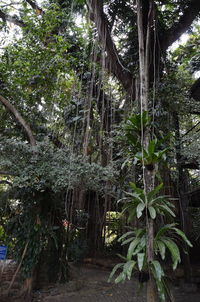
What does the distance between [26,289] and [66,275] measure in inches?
24.9

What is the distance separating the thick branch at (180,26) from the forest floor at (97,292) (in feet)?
13.9

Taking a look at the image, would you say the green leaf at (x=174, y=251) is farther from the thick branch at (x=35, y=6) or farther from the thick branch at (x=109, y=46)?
the thick branch at (x=35, y=6)

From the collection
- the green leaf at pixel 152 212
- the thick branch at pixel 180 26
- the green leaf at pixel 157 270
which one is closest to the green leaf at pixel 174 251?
the green leaf at pixel 157 270

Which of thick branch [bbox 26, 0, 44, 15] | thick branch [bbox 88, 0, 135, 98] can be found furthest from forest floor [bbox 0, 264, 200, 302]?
thick branch [bbox 26, 0, 44, 15]

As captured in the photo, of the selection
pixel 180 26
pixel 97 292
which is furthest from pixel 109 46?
pixel 97 292

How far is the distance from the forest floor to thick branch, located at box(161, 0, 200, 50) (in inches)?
166

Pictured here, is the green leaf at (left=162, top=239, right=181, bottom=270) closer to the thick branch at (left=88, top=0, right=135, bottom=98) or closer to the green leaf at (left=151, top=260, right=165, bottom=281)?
the green leaf at (left=151, top=260, right=165, bottom=281)

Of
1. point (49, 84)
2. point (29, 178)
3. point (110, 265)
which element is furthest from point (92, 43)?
point (110, 265)

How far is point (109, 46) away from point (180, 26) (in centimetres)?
138

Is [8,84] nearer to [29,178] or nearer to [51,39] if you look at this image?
[51,39]

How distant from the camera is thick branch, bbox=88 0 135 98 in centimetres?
330

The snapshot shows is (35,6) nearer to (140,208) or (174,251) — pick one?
(140,208)

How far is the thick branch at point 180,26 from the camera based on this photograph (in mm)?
3744

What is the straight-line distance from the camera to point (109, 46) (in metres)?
3.66
